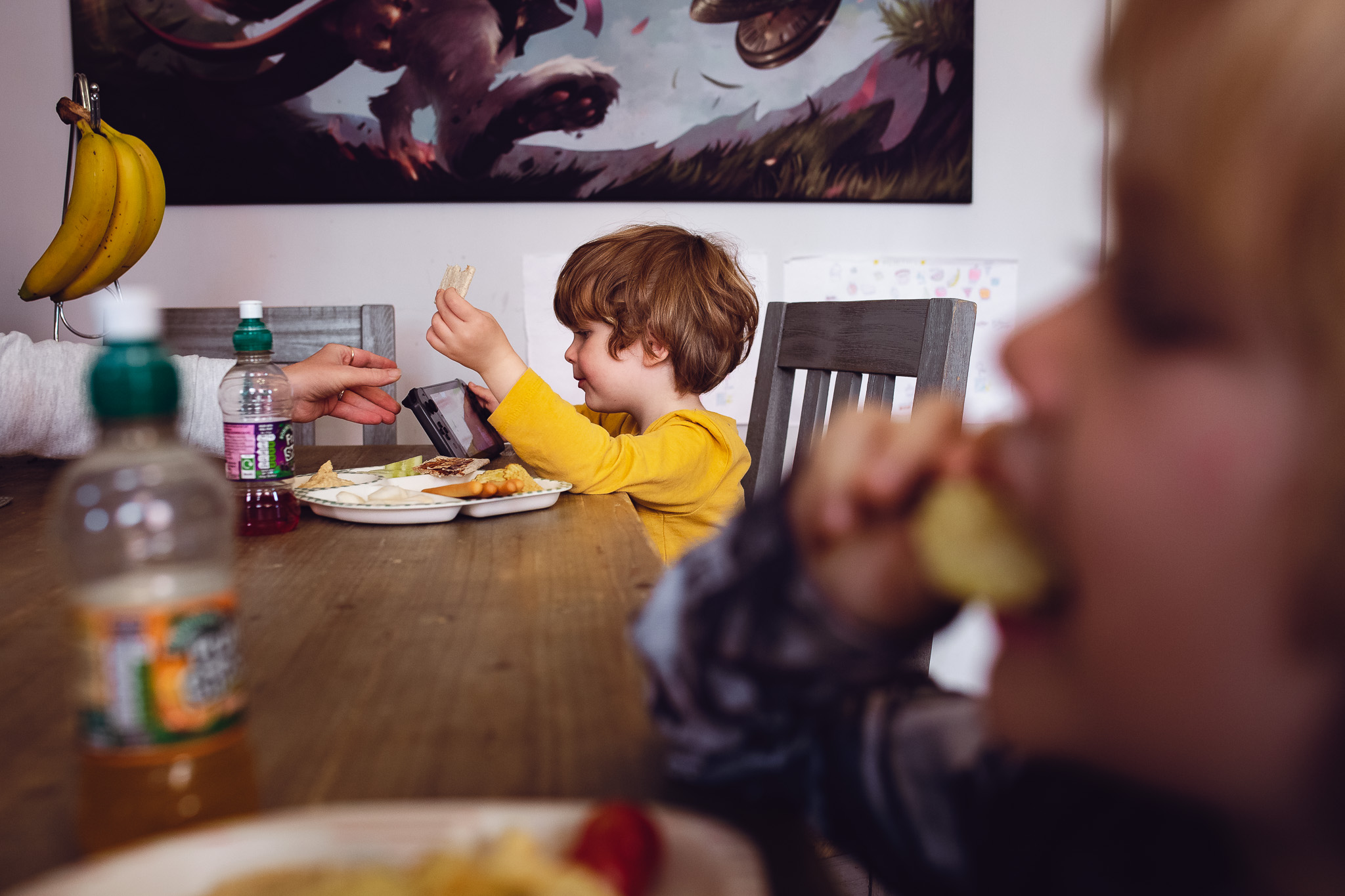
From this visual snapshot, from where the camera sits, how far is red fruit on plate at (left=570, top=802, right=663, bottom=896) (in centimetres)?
27

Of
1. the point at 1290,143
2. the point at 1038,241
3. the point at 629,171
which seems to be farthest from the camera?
the point at 1038,241

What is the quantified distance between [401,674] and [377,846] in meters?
0.20

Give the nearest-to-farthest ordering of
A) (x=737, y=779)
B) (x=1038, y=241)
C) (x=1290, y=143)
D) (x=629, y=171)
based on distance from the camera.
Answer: (x=1290, y=143)
(x=737, y=779)
(x=629, y=171)
(x=1038, y=241)

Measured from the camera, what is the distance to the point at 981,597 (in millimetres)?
298

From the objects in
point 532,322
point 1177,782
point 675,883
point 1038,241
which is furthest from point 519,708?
point 1038,241

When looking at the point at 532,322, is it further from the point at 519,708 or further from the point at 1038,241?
the point at 519,708

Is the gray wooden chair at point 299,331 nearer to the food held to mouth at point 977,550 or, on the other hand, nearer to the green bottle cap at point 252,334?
the green bottle cap at point 252,334

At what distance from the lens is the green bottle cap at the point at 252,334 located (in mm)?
871

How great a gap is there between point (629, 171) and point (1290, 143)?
2.10m

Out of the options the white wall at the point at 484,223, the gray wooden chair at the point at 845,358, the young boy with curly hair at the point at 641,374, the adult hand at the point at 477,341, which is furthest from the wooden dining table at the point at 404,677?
the white wall at the point at 484,223

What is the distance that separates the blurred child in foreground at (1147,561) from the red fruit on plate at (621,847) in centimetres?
7

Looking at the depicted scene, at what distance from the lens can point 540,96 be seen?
217cm

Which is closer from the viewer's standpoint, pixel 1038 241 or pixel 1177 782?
pixel 1177 782

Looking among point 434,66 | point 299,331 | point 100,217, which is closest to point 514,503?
point 100,217
